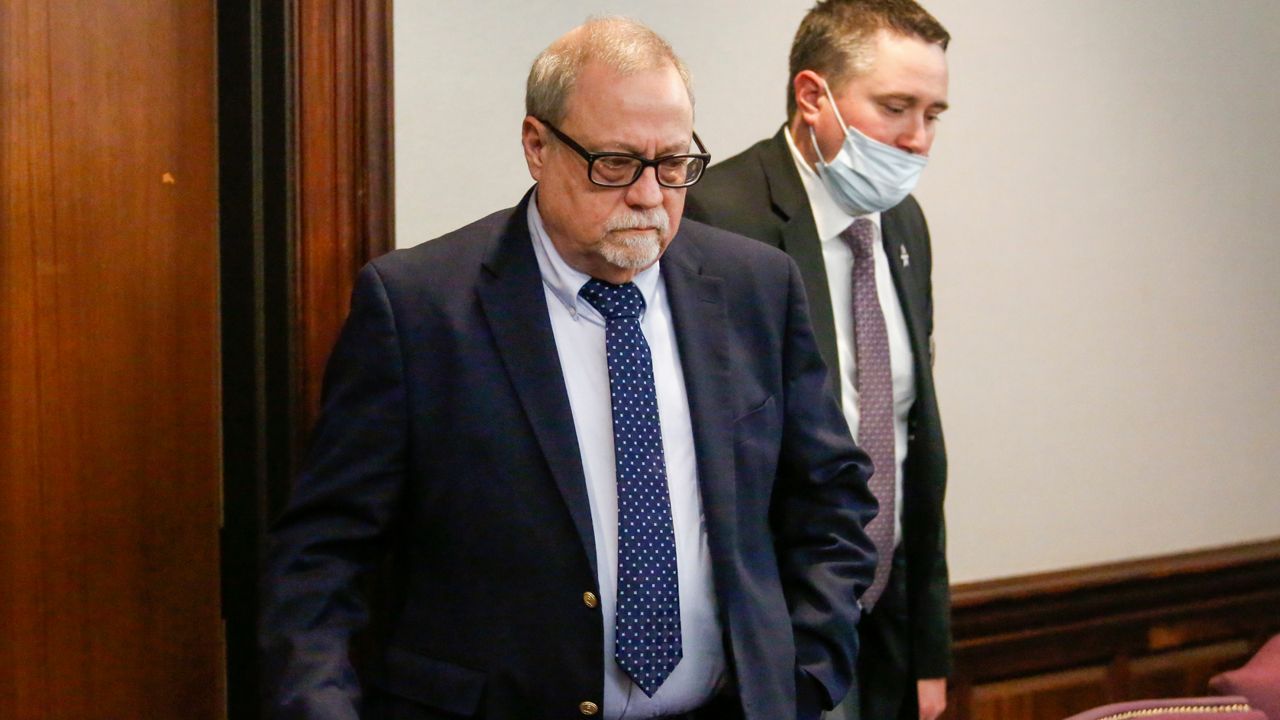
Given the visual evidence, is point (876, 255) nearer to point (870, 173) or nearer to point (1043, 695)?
point (870, 173)

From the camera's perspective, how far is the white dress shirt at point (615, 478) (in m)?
1.71

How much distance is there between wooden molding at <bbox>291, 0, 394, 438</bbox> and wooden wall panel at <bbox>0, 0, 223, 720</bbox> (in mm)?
201

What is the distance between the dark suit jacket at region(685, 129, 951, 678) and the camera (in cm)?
224

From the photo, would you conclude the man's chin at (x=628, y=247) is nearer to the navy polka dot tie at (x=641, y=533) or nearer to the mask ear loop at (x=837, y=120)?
the navy polka dot tie at (x=641, y=533)

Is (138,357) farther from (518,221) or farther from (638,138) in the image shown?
(638,138)

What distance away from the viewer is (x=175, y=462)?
2.16 m

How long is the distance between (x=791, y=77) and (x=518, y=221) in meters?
0.82

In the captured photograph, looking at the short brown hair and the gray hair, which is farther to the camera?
the short brown hair

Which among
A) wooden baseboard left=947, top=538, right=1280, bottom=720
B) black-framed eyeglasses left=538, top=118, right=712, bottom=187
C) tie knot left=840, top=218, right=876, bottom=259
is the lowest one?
wooden baseboard left=947, top=538, right=1280, bottom=720

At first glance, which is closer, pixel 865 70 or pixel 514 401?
pixel 514 401

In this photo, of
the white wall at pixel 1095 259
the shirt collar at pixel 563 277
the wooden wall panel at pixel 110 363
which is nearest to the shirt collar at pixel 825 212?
the white wall at pixel 1095 259

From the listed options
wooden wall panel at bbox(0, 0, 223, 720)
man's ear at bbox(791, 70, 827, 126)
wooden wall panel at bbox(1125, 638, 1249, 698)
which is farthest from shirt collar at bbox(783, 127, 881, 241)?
wooden wall panel at bbox(1125, 638, 1249, 698)

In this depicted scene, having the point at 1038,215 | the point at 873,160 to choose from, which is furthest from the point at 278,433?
the point at 1038,215

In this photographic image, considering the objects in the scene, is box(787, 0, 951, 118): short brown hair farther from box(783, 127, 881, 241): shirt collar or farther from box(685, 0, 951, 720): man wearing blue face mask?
box(783, 127, 881, 241): shirt collar
